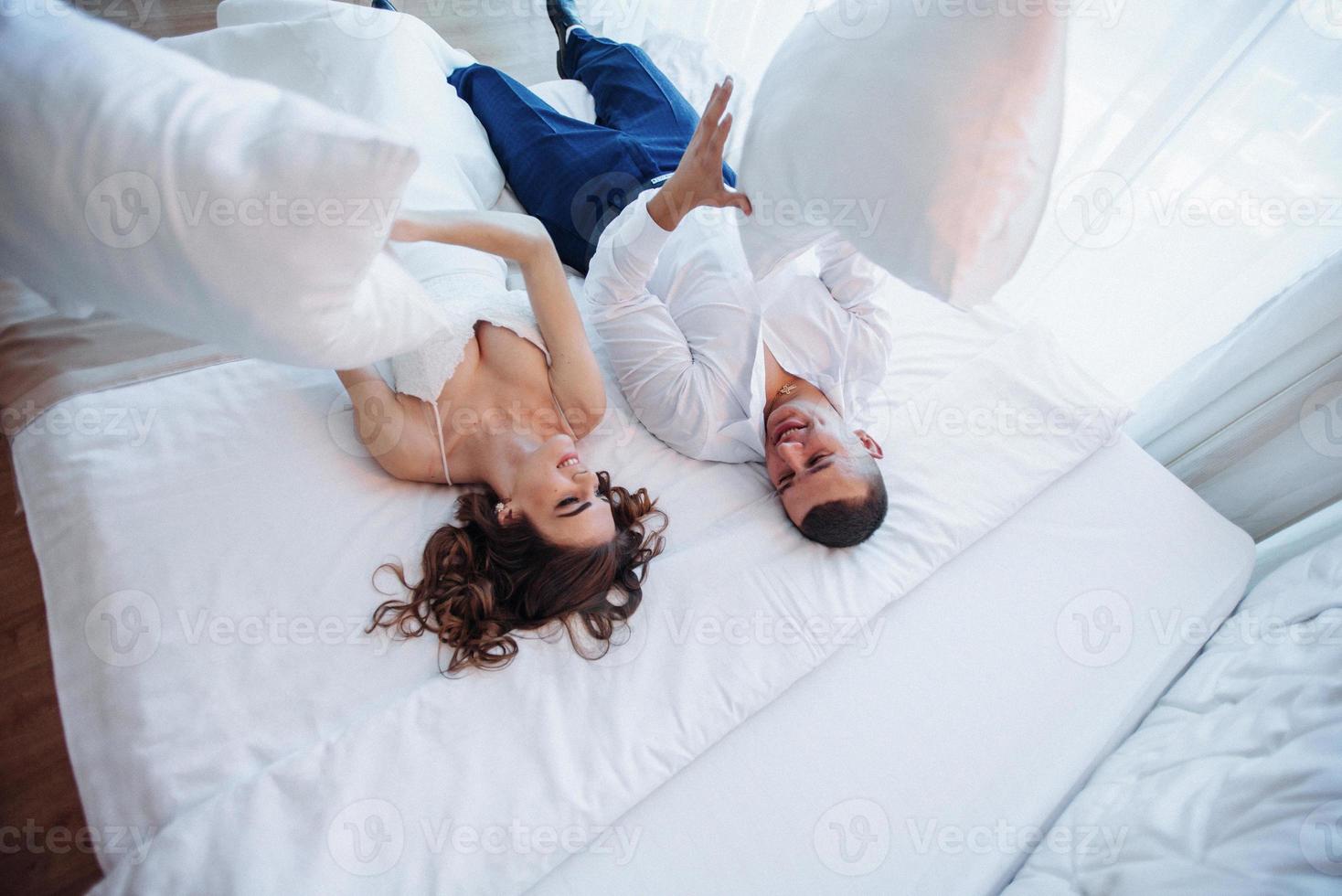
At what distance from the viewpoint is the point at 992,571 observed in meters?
1.29

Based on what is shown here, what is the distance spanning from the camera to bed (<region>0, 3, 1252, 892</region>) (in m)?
0.89

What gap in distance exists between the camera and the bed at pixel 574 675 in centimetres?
89

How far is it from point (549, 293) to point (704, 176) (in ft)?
1.17

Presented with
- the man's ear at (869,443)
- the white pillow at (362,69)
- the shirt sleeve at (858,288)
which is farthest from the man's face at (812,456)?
the white pillow at (362,69)

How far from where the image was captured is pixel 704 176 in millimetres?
1029

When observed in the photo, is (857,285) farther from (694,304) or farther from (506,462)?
(506,462)

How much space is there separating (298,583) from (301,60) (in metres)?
1.18

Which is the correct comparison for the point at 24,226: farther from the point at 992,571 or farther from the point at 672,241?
the point at 992,571

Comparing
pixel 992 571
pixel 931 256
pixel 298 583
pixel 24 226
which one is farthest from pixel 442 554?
pixel 992 571

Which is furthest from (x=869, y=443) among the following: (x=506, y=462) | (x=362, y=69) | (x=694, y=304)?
(x=362, y=69)

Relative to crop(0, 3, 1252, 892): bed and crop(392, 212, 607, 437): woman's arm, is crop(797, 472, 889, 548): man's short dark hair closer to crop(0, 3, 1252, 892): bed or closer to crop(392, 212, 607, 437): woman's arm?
crop(0, 3, 1252, 892): bed

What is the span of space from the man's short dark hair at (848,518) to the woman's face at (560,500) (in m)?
0.40

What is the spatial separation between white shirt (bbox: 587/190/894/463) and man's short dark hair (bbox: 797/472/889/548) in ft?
0.77

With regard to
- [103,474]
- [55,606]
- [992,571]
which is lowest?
[55,606]
